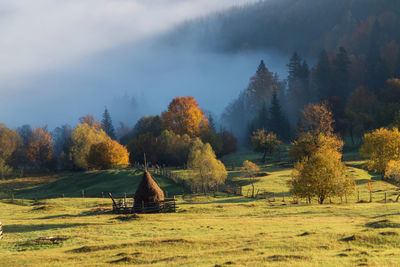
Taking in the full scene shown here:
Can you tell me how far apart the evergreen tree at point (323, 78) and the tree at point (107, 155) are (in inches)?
3172

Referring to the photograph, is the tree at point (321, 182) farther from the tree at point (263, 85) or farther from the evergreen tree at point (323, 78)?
the tree at point (263, 85)

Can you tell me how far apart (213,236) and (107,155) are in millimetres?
75259

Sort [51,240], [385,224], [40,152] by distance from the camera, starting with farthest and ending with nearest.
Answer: [40,152] → [385,224] → [51,240]

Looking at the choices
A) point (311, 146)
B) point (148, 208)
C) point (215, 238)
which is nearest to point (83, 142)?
point (311, 146)

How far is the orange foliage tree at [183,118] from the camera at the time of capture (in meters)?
125

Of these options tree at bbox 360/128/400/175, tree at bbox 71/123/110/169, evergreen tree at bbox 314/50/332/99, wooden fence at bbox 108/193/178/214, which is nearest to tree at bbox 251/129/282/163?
tree at bbox 360/128/400/175

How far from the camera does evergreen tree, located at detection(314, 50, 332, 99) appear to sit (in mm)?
147450

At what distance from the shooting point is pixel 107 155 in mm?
101812

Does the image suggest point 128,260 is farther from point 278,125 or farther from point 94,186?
point 278,125

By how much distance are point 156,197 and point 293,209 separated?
16244 millimetres

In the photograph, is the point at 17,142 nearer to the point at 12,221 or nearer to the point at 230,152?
the point at 230,152

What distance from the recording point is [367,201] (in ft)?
174

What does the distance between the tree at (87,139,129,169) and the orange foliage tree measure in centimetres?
2507

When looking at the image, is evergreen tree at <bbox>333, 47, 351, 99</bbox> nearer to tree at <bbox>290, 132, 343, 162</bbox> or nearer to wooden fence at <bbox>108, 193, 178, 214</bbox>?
tree at <bbox>290, 132, 343, 162</bbox>
